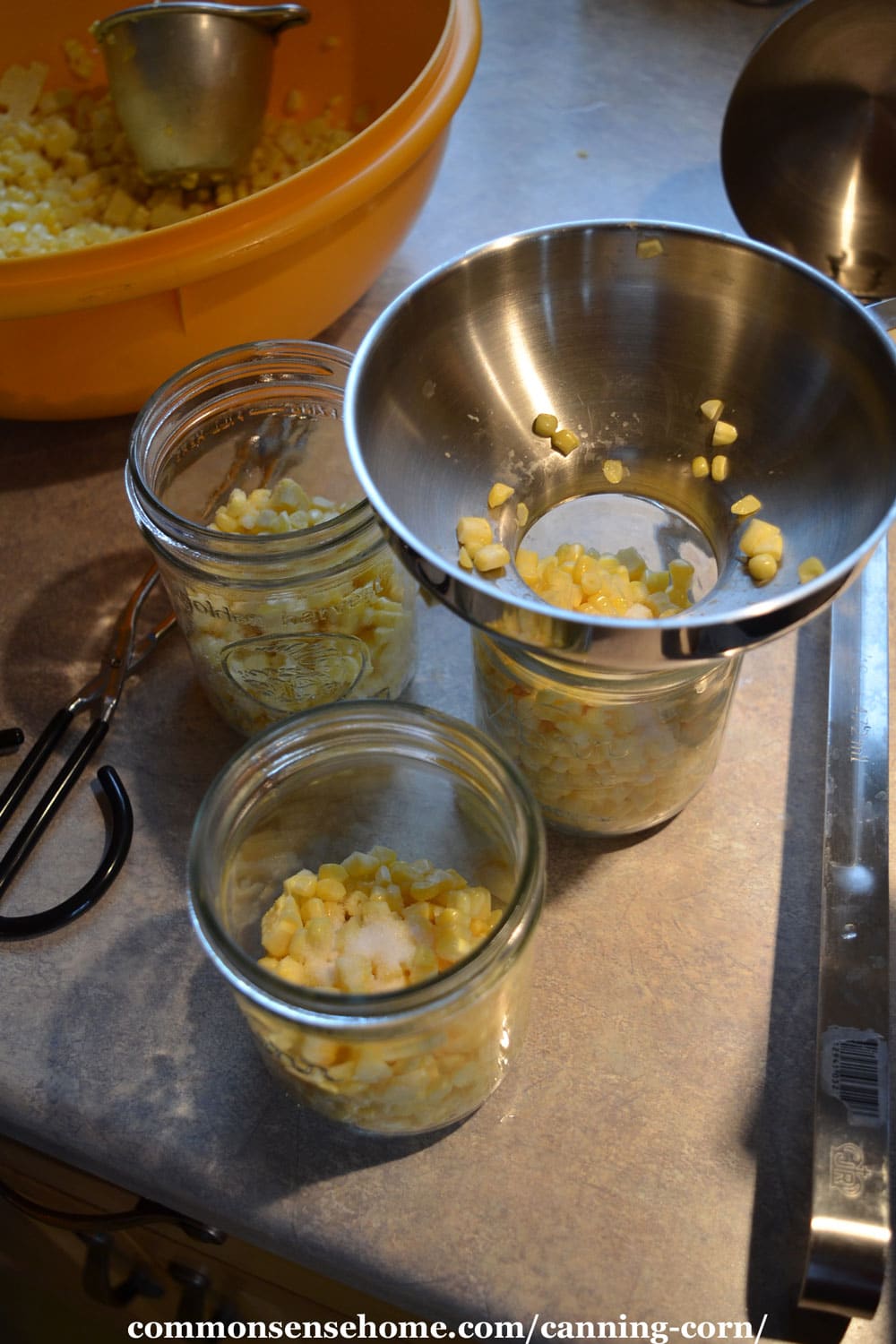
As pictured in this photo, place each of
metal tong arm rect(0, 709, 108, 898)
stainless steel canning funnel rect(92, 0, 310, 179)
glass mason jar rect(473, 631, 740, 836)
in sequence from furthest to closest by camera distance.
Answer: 1. stainless steel canning funnel rect(92, 0, 310, 179)
2. metal tong arm rect(0, 709, 108, 898)
3. glass mason jar rect(473, 631, 740, 836)

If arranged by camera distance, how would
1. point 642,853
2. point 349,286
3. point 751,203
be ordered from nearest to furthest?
point 642,853 < point 349,286 < point 751,203

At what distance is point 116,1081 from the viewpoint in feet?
2.20

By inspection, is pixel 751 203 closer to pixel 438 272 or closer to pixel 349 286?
pixel 349 286

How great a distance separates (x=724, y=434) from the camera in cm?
73

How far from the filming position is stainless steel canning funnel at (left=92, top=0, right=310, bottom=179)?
0.96 meters

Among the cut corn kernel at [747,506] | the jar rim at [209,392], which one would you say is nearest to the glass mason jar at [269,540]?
the jar rim at [209,392]

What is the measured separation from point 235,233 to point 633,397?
0.99ft

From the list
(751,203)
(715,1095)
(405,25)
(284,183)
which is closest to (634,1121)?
(715,1095)

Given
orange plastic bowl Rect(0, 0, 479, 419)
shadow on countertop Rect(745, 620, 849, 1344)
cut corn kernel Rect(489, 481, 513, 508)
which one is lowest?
shadow on countertop Rect(745, 620, 849, 1344)

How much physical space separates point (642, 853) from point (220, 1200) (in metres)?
0.34

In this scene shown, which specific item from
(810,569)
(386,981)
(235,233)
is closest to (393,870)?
(386,981)

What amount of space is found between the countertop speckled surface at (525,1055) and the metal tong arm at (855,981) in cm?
4

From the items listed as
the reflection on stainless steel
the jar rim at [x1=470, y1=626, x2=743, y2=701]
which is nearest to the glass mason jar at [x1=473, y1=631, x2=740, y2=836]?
the jar rim at [x1=470, y1=626, x2=743, y2=701]

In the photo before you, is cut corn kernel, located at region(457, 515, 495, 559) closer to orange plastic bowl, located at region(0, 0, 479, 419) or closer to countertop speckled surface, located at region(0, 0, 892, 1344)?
countertop speckled surface, located at region(0, 0, 892, 1344)
